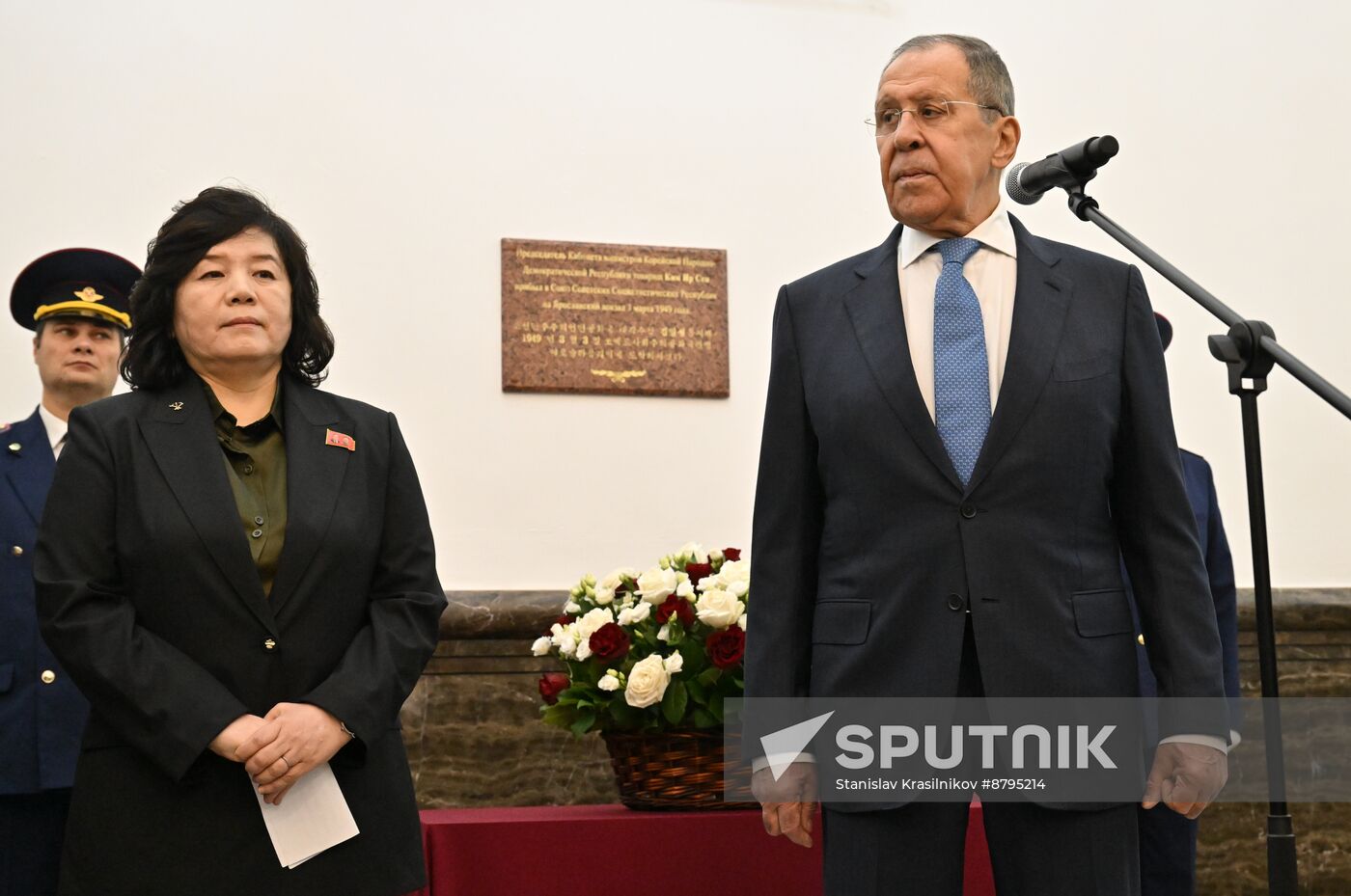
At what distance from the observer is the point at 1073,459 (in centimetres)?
194

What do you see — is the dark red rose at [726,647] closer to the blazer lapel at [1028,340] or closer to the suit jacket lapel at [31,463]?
the blazer lapel at [1028,340]

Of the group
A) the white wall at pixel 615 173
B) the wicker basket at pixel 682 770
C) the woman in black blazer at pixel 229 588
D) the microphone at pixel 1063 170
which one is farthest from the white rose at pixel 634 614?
the white wall at pixel 615 173

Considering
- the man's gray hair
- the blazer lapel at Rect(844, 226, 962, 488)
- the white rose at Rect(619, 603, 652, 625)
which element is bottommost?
the white rose at Rect(619, 603, 652, 625)

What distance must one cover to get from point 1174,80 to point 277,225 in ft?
12.2

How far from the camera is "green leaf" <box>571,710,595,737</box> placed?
2959mm

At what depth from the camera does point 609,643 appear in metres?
2.97

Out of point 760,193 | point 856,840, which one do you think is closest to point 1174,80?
point 760,193

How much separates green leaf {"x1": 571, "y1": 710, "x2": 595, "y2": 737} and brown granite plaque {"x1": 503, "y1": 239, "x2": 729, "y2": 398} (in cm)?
168

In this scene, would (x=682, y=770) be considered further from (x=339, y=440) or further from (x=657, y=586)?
(x=339, y=440)

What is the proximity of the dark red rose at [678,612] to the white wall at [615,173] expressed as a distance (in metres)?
1.43

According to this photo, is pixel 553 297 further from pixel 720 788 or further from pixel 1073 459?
pixel 1073 459

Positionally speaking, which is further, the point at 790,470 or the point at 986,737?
the point at 790,470

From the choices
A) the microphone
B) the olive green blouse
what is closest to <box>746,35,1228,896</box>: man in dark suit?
the microphone

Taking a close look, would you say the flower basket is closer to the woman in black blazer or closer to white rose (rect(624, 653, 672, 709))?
white rose (rect(624, 653, 672, 709))
